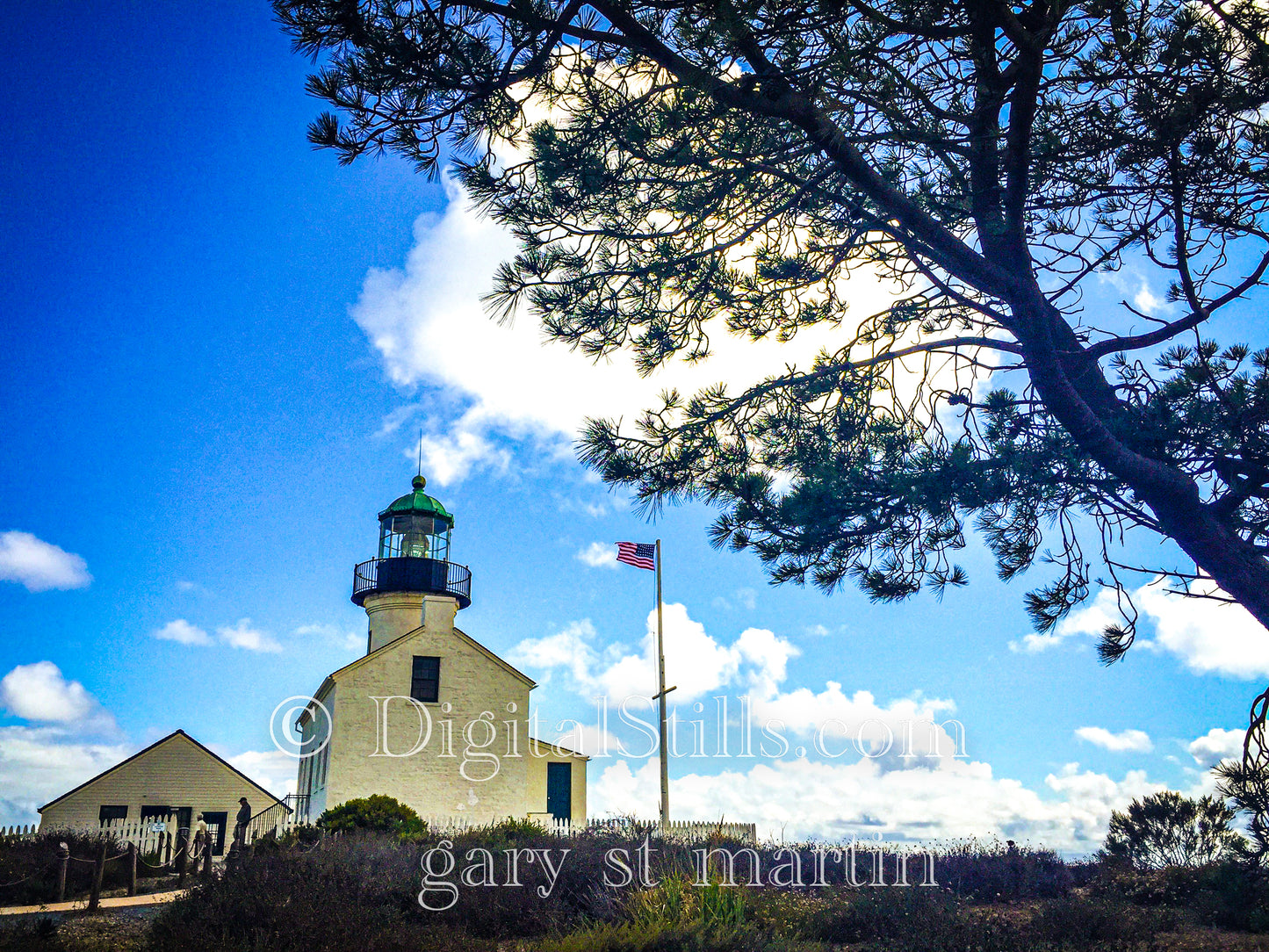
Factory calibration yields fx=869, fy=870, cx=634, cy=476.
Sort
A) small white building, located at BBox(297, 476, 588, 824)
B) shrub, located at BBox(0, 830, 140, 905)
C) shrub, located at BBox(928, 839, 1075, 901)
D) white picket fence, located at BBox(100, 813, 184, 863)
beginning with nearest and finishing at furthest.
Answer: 1. shrub, located at BBox(928, 839, 1075, 901)
2. shrub, located at BBox(0, 830, 140, 905)
3. white picket fence, located at BBox(100, 813, 184, 863)
4. small white building, located at BBox(297, 476, 588, 824)

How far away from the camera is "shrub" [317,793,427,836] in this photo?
16.5 metres

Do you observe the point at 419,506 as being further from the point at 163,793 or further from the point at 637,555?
the point at 163,793

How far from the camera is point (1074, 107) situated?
6.36m

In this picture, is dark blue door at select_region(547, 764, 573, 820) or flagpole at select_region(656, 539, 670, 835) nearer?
flagpole at select_region(656, 539, 670, 835)

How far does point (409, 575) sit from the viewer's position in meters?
24.2

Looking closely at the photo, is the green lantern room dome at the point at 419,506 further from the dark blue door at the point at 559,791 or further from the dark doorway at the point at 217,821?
the dark doorway at the point at 217,821

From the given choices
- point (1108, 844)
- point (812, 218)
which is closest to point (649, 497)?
point (812, 218)

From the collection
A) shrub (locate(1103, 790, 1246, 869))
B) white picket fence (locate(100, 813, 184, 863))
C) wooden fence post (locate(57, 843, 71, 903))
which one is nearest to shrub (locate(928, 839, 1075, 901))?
shrub (locate(1103, 790, 1246, 869))

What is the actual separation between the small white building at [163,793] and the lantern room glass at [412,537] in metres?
9.18

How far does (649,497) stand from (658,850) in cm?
442

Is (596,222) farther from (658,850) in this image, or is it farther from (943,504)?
(658,850)

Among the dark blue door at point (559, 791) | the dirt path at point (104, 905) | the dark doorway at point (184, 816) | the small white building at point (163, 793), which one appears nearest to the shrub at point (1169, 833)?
the dirt path at point (104, 905)

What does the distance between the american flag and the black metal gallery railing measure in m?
7.55

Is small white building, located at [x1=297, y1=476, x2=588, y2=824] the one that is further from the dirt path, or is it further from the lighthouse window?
the dirt path
